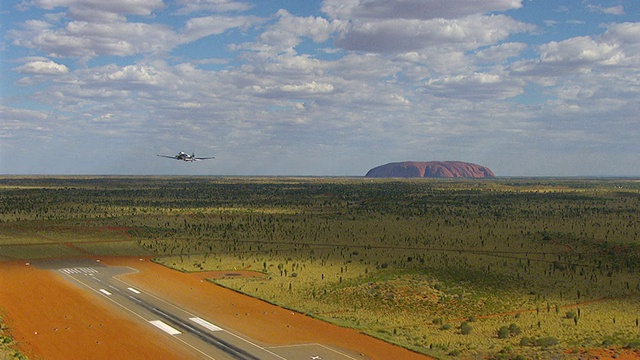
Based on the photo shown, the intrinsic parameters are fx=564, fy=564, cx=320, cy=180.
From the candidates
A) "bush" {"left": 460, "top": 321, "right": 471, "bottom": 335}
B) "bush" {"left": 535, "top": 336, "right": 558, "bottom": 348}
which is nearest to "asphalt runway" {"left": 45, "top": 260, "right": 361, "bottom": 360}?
"bush" {"left": 460, "top": 321, "right": 471, "bottom": 335}

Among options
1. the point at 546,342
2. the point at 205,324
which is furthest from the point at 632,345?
the point at 205,324

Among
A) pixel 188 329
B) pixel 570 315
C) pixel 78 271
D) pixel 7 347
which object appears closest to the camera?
pixel 7 347

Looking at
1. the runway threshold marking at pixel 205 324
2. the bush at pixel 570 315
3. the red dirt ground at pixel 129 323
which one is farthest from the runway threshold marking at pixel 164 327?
the bush at pixel 570 315

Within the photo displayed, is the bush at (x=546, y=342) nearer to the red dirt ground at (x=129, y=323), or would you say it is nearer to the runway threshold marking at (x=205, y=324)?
the red dirt ground at (x=129, y=323)

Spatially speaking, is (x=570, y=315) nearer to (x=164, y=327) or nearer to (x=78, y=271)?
(x=164, y=327)

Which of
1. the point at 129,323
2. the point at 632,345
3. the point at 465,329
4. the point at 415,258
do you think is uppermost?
the point at 415,258

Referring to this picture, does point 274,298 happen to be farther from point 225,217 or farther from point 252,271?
point 225,217

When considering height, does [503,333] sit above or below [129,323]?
above
